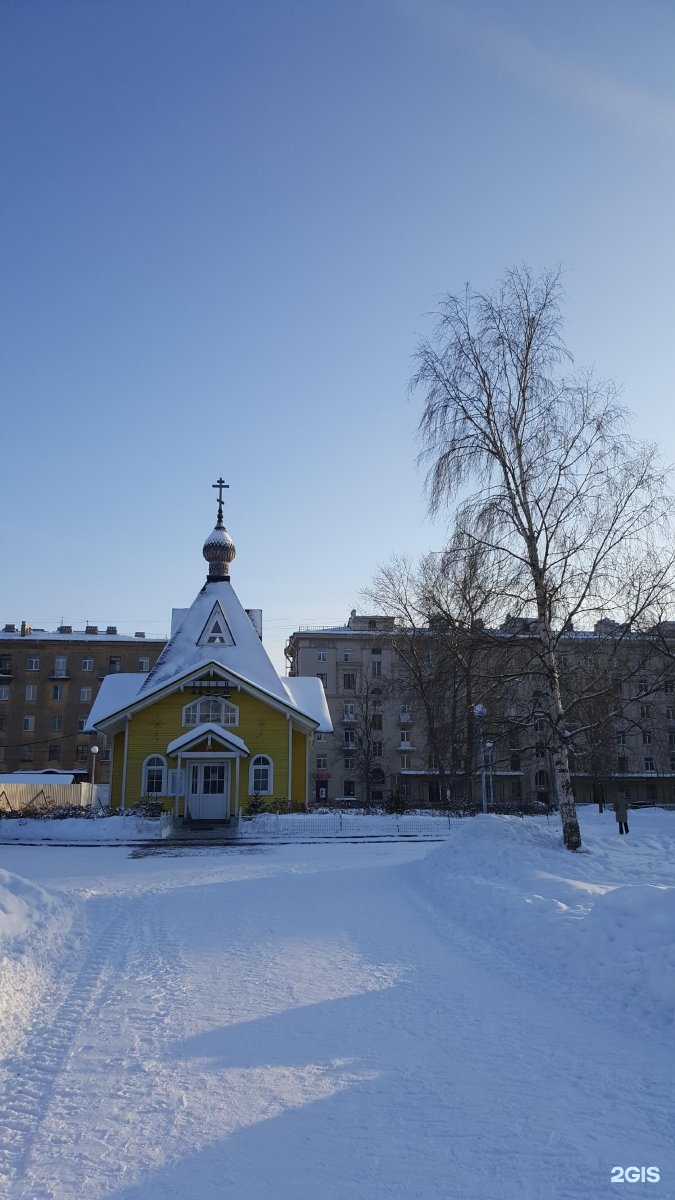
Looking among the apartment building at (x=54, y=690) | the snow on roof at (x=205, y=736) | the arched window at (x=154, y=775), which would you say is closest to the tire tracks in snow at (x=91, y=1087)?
the snow on roof at (x=205, y=736)

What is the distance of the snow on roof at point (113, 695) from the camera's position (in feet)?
118

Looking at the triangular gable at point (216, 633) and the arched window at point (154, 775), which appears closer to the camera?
the arched window at point (154, 775)

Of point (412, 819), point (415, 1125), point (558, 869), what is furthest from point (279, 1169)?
point (412, 819)

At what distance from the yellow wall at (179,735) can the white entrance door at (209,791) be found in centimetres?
72

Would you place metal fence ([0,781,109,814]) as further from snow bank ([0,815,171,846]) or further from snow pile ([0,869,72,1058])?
snow pile ([0,869,72,1058])

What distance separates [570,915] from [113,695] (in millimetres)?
32829

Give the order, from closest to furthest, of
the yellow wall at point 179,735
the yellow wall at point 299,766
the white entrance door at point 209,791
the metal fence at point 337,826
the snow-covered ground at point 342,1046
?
the snow-covered ground at point 342,1046 → the metal fence at point 337,826 → the white entrance door at point 209,791 → the yellow wall at point 179,735 → the yellow wall at point 299,766

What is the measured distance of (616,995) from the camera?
7004 mm

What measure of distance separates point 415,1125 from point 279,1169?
0.86 meters

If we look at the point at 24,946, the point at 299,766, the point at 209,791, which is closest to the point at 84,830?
the point at 209,791

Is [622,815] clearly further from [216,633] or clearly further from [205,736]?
[216,633]

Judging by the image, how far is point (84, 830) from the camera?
29750mm

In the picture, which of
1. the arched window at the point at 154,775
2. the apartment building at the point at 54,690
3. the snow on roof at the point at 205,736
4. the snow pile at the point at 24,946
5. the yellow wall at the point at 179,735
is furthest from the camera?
the apartment building at the point at 54,690

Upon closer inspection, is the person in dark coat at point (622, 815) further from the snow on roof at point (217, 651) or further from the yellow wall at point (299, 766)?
the snow on roof at point (217, 651)
